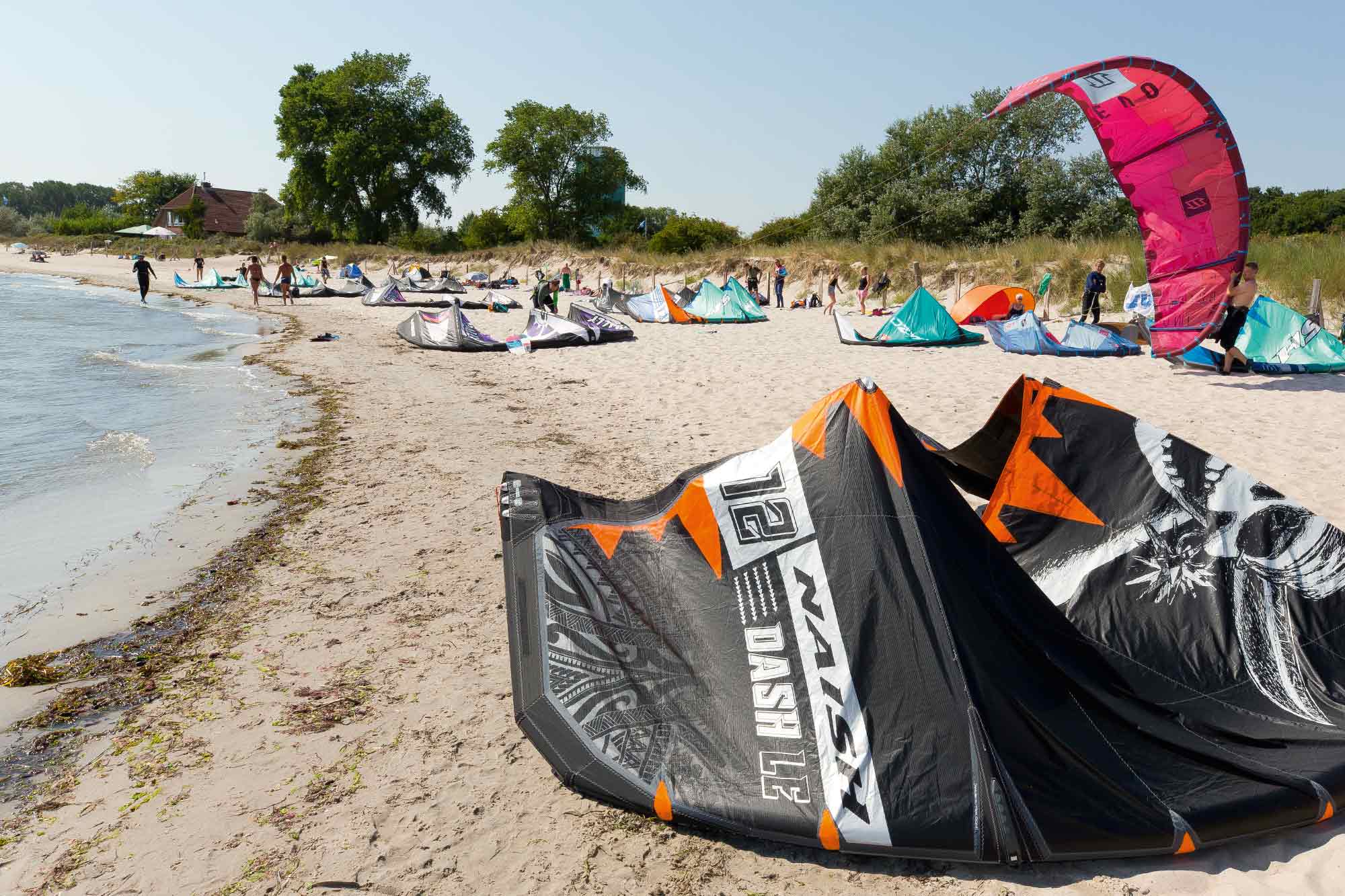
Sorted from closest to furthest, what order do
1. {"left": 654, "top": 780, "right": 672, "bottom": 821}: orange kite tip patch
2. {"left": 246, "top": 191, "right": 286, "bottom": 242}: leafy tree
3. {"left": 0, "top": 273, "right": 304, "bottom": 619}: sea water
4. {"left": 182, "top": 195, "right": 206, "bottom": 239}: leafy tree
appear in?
{"left": 654, "top": 780, "right": 672, "bottom": 821}: orange kite tip patch
{"left": 0, "top": 273, "right": 304, "bottom": 619}: sea water
{"left": 246, "top": 191, "right": 286, "bottom": 242}: leafy tree
{"left": 182, "top": 195, "right": 206, "bottom": 239}: leafy tree

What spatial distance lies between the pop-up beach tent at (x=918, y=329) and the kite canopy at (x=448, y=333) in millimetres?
6850

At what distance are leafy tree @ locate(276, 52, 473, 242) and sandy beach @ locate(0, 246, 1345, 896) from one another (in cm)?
4686

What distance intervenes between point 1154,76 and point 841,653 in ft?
29.6

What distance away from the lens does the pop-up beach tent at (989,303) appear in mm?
18078

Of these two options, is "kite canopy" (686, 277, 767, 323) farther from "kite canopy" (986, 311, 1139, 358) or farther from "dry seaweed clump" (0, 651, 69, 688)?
"dry seaweed clump" (0, 651, 69, 688)

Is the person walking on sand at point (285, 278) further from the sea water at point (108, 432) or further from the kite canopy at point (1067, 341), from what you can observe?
the kite canopy at point (1067, 341)

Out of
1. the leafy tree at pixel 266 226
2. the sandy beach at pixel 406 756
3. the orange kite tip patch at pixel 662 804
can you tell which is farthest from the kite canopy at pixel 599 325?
the leafy tree at pixel 266 226

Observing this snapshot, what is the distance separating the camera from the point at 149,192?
72.8 meters

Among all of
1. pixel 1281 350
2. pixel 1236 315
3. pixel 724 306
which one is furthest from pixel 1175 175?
pixel 724 306

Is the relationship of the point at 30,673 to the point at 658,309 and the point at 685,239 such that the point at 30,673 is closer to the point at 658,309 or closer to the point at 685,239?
the point at 658,309

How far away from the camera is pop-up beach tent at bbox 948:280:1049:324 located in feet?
59.3

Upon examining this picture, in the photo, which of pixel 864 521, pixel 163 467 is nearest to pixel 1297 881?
pixel 864 521

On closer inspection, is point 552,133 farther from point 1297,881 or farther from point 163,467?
point 1297,881

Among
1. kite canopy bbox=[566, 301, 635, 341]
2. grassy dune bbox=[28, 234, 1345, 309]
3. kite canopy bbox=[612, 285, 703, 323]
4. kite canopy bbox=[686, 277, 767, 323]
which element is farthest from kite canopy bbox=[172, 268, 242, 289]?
kite canopy bbox=[566, 301, 635, 341]
